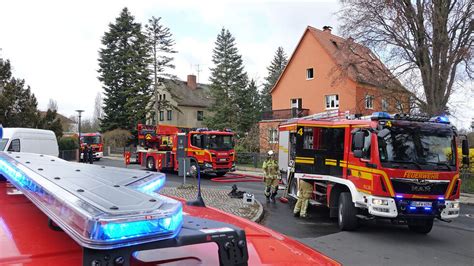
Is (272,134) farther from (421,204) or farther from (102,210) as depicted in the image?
(102,210)

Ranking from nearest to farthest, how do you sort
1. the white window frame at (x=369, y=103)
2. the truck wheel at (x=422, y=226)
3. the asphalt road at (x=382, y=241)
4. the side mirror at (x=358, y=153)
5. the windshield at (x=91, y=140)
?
1. the asphalt road at (x=382, y=241)
2. the truck wheel at (x=422, y=226)
3. the side mirror at (x=358, y=153)
4. the white window frame at (x=369, y=103)
5. the windshield at (x=91, y=140)

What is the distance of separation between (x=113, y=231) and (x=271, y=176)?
13146 mm

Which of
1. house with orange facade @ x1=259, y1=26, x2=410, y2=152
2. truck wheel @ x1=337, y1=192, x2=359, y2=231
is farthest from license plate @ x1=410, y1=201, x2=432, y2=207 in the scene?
house with orange facade @ x1=259, y1=26, x2=410, y2=152

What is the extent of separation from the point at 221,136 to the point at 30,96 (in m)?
18.2

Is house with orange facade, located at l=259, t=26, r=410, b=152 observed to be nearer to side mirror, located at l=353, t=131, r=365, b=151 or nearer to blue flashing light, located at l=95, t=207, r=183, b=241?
side mirror, located at l=353, t=131, r=365, b=151

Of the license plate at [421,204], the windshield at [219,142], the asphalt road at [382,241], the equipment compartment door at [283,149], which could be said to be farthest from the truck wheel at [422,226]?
the windshield at [219,142]

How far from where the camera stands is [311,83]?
3919 centimetres

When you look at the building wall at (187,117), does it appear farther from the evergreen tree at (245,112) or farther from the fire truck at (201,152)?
the fire truck at (201,152)

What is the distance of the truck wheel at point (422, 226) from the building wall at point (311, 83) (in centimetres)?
2590

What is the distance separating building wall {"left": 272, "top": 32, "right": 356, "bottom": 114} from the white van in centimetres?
2559

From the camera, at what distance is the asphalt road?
23.9 feet

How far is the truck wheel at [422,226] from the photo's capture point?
9.09 metres

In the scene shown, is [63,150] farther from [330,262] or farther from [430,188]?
[330,262]

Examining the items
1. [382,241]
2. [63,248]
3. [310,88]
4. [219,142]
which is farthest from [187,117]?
[63,248]
